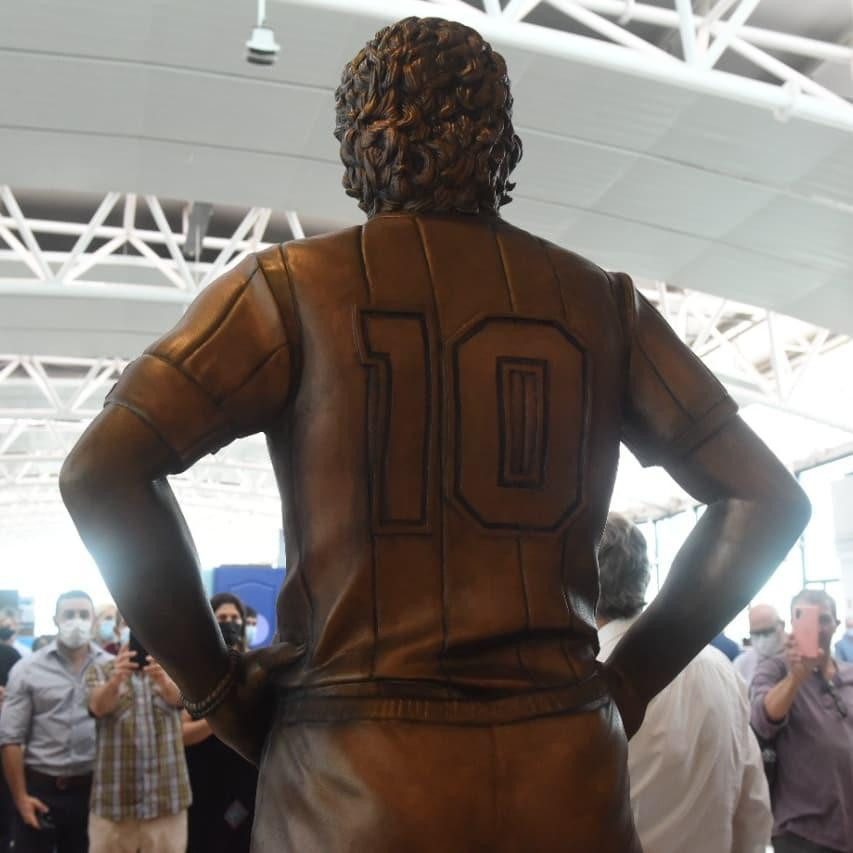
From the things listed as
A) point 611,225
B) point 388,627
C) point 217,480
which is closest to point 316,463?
→ point 388,627

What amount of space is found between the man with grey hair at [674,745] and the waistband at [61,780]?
3.45 metres

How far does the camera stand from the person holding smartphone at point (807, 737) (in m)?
4.55

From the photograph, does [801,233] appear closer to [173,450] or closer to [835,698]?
[835,698]

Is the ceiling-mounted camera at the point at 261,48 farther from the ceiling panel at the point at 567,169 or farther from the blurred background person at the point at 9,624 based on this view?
the blurred background person at the point at 9,624

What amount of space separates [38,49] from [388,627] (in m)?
8.36

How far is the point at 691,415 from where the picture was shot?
1771 mm

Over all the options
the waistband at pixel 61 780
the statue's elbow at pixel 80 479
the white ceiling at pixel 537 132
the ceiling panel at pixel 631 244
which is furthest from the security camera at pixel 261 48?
the statue's elbow at pixel 80 479

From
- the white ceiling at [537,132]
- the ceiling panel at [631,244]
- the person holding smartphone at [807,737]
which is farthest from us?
the ceiling panel at [631,244]

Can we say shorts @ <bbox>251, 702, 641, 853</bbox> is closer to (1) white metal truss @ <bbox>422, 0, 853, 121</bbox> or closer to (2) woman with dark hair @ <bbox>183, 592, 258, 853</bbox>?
(2) woman with dark hair @ <bbox>183, 592, 258, 853</bbox>

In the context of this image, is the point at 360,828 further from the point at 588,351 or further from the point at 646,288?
the point at 646,288

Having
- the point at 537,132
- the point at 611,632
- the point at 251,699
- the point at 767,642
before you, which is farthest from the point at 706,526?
the point at 537,132

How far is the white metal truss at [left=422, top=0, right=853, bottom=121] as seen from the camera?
26.7 feet

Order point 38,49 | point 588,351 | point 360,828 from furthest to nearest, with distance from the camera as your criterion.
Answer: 1. point 38,49
2. point 588,351
3. point 360,828

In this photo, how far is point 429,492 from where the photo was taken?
5.30 ft
